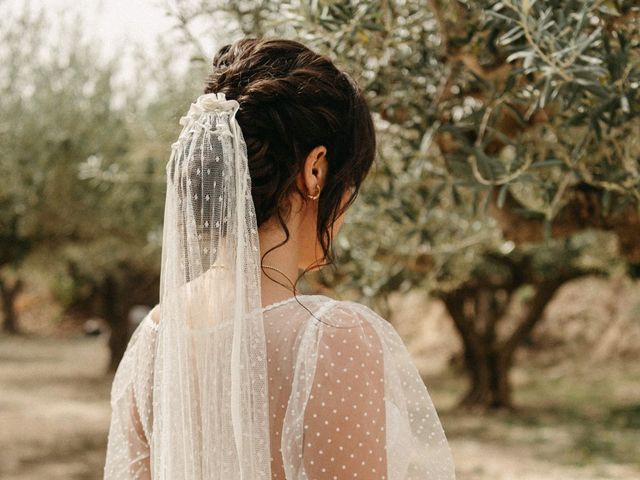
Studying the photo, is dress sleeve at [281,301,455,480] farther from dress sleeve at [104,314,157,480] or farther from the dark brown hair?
dress sleeve at [104,314,157,480]

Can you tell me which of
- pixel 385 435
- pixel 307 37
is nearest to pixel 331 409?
pixel 385 435

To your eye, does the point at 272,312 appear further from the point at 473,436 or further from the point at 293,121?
the point at 473,436

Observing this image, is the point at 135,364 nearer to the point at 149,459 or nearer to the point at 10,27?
the point at 149,459

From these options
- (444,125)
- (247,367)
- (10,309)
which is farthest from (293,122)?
(10,309)

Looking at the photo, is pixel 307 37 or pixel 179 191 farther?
pixel 307 37

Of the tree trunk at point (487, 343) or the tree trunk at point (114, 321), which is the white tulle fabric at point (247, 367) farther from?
the tree trunk at point (114, 321)

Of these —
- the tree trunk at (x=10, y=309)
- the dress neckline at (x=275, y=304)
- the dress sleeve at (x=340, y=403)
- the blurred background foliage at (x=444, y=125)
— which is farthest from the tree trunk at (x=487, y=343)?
the tree trunk at (x=10, y=309)

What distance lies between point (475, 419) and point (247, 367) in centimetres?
1173

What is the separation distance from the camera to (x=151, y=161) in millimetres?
9211

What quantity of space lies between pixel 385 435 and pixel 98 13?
9.93m

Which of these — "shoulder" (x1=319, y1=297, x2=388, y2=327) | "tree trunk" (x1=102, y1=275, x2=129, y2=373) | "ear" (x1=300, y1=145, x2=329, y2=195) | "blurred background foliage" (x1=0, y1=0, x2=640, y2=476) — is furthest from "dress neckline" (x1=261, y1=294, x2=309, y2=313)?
"tree trunk" (x1=102, y1=275, x2=129, y2=373)

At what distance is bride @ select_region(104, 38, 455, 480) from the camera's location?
60.4 inches

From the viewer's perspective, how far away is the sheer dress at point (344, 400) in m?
1.51

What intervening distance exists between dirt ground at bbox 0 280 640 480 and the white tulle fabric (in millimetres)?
8152
